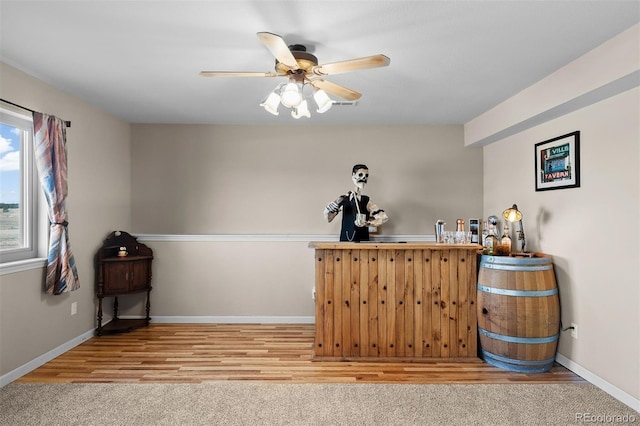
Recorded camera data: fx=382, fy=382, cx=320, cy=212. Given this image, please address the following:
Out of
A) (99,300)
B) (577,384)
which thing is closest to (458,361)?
(577,384)

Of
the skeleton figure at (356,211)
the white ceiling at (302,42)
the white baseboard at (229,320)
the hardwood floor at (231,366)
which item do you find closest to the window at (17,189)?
the white ceiling at (302,42)

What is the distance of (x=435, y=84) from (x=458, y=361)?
2.35 meters

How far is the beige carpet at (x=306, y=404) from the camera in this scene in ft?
7.73

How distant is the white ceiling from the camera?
6.64ft

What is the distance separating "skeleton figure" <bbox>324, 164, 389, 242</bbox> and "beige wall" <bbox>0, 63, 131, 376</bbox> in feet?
7.75

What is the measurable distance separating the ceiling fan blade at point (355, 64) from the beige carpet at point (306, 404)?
2103 mm

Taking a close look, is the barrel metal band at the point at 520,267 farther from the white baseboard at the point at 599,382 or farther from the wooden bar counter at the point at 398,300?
the white baseboard at the point at 599,382

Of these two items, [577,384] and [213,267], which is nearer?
[577,384]

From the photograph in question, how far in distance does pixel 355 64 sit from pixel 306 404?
216 cm

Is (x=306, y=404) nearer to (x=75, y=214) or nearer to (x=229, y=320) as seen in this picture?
(x=229, y=320)

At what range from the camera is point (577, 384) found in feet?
9.27

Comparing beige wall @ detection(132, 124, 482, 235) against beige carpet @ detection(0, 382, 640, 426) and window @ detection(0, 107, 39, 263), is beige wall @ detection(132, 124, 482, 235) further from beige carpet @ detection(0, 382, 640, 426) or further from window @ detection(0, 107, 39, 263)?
beige carpet @ detection(0, 382, 640, 426)

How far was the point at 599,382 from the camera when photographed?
276 centimetres

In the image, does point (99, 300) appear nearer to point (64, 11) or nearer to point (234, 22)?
point (64, 11)
